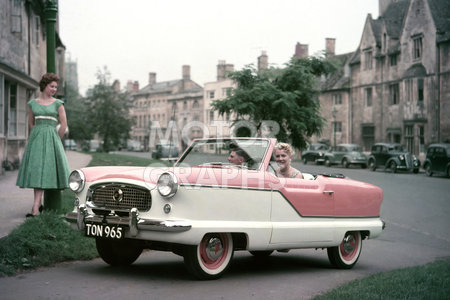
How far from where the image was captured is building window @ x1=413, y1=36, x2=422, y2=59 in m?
44.7

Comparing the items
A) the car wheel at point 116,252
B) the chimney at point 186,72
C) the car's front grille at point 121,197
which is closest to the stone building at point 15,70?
the car wheel at point 116,252

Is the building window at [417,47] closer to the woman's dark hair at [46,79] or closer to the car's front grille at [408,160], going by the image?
the car's front grille at [408,160]

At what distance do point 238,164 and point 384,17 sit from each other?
4963cm

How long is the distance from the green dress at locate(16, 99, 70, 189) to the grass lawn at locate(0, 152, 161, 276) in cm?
49

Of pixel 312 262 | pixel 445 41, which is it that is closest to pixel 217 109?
pixel 312 262

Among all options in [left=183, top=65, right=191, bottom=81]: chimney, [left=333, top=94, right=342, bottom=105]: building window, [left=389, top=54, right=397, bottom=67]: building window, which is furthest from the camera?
[left=183, top=65, right=191, bottom=81]: chimney

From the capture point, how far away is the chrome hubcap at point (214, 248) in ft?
20.0

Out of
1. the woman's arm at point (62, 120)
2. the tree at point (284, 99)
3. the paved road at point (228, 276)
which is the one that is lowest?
the paved road at point (228, 276)

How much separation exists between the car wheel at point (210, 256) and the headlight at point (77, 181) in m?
1.40

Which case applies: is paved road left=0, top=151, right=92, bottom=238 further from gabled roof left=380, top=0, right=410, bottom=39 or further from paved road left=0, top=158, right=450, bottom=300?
gabled roof left=380, top=0, right=410, bottom=39

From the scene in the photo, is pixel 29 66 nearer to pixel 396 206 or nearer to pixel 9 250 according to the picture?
pixel 396 206

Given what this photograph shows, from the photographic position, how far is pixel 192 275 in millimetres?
6160

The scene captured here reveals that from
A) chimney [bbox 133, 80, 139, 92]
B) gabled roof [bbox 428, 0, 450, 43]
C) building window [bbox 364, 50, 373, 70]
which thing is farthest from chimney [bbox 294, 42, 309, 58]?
chimney [bbox 133, 80, 139, 92]

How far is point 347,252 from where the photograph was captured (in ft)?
25.4
